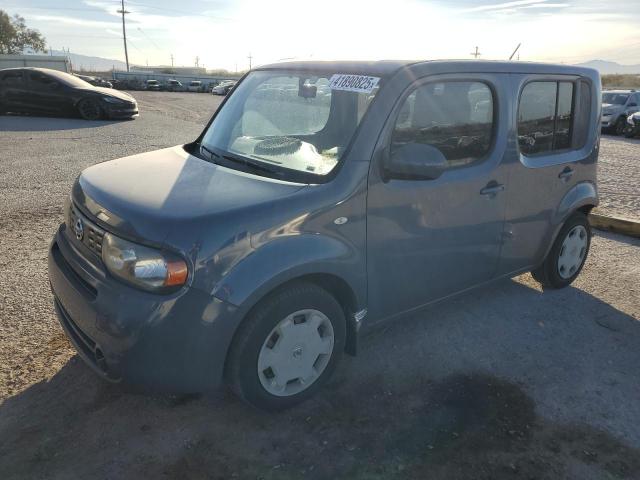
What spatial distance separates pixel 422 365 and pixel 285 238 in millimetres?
1435

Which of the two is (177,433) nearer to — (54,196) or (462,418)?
(462,418)

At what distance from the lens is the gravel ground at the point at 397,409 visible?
7.97 feet

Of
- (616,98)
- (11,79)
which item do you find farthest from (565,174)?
(616,98)

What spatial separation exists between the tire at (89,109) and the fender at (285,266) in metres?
14.9

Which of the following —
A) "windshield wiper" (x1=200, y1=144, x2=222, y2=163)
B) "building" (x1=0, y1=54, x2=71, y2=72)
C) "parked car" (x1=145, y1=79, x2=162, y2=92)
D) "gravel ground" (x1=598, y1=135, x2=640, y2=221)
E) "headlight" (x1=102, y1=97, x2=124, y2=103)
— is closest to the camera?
"windshield wiper" (x1=200, y1=144, x2=222, y2=163)

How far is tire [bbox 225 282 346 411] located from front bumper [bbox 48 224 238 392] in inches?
5.1

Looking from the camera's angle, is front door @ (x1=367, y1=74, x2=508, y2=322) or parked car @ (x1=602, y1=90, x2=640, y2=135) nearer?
front door @ (x1=367, y1=74, x2=508, y2=322)

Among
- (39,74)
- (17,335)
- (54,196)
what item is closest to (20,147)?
(54,196)

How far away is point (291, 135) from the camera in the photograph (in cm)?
327

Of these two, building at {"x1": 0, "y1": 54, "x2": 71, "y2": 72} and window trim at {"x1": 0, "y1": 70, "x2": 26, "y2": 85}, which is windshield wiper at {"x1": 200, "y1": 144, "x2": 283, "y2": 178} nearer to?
window trim at {"x1": 0, "y1": 70, "x2": 26, "y2": 85}

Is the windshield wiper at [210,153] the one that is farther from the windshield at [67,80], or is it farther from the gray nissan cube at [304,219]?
the windshield at [67,80]

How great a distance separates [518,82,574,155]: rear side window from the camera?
359 cm

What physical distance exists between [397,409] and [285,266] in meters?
1.09

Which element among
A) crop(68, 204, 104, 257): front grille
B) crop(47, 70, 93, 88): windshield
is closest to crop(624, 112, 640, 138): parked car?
crop(47, 70, 93, 88): windshield
